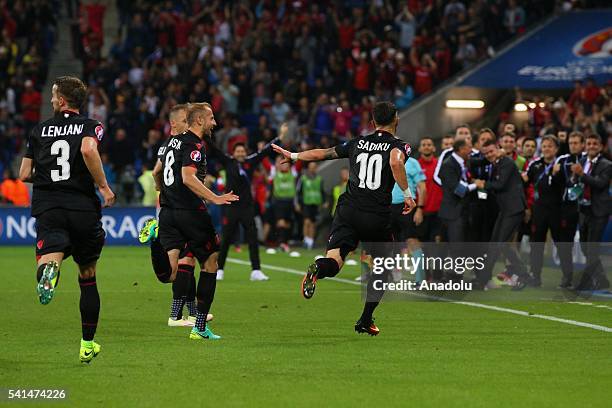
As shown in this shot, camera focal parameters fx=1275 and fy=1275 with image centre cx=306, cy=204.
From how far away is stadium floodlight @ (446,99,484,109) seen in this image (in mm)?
30944

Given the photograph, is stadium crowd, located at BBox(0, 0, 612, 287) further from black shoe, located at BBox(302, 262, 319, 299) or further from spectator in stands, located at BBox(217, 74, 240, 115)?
black shoe, located at BBox(302, 262, 319, 299)

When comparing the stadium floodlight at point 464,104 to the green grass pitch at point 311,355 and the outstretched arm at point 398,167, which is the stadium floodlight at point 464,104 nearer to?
the green grass pitch at point 311,355

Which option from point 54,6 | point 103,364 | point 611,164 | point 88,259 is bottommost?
point 103,364

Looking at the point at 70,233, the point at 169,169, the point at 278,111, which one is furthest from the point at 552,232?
the point at 278,111

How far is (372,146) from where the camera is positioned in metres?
12.0

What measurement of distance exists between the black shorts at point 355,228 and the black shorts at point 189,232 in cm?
114

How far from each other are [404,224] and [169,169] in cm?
627

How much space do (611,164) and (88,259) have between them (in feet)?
31.0

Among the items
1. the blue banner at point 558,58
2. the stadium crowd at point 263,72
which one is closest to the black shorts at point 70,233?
the stadium crowd at point 263,72

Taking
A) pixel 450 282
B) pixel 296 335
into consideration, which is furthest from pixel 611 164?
pixel 296 335

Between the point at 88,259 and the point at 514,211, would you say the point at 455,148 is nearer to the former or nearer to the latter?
the point at 514,211

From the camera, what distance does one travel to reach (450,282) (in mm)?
16906

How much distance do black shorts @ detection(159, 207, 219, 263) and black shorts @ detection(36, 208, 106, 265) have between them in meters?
2.09

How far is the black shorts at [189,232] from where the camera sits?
11.9 m
